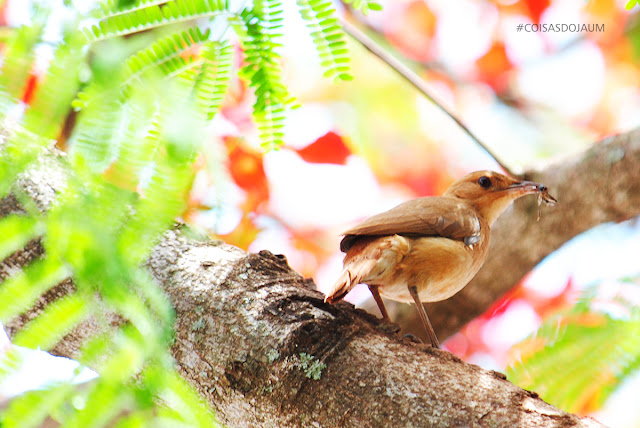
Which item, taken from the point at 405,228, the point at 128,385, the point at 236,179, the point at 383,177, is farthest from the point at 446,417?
the point at 383,177

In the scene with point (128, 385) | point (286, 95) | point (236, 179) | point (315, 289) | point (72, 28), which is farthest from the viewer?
point (236, 179)

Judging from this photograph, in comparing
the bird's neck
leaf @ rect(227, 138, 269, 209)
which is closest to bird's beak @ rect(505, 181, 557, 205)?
the bird's neck

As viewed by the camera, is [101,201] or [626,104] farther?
[626,104]

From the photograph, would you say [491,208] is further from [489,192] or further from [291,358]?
[291,358]

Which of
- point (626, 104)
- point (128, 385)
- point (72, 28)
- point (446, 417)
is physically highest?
point (72, 28)

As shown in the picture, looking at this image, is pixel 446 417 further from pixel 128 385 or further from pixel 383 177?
pixel 383 177

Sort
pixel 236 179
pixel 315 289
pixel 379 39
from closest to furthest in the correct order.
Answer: pixel 315 289, pixel 236 179, pixel 379 39

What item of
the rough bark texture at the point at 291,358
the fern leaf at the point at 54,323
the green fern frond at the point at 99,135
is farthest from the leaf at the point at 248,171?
the fern leaf at the point at 54,323
